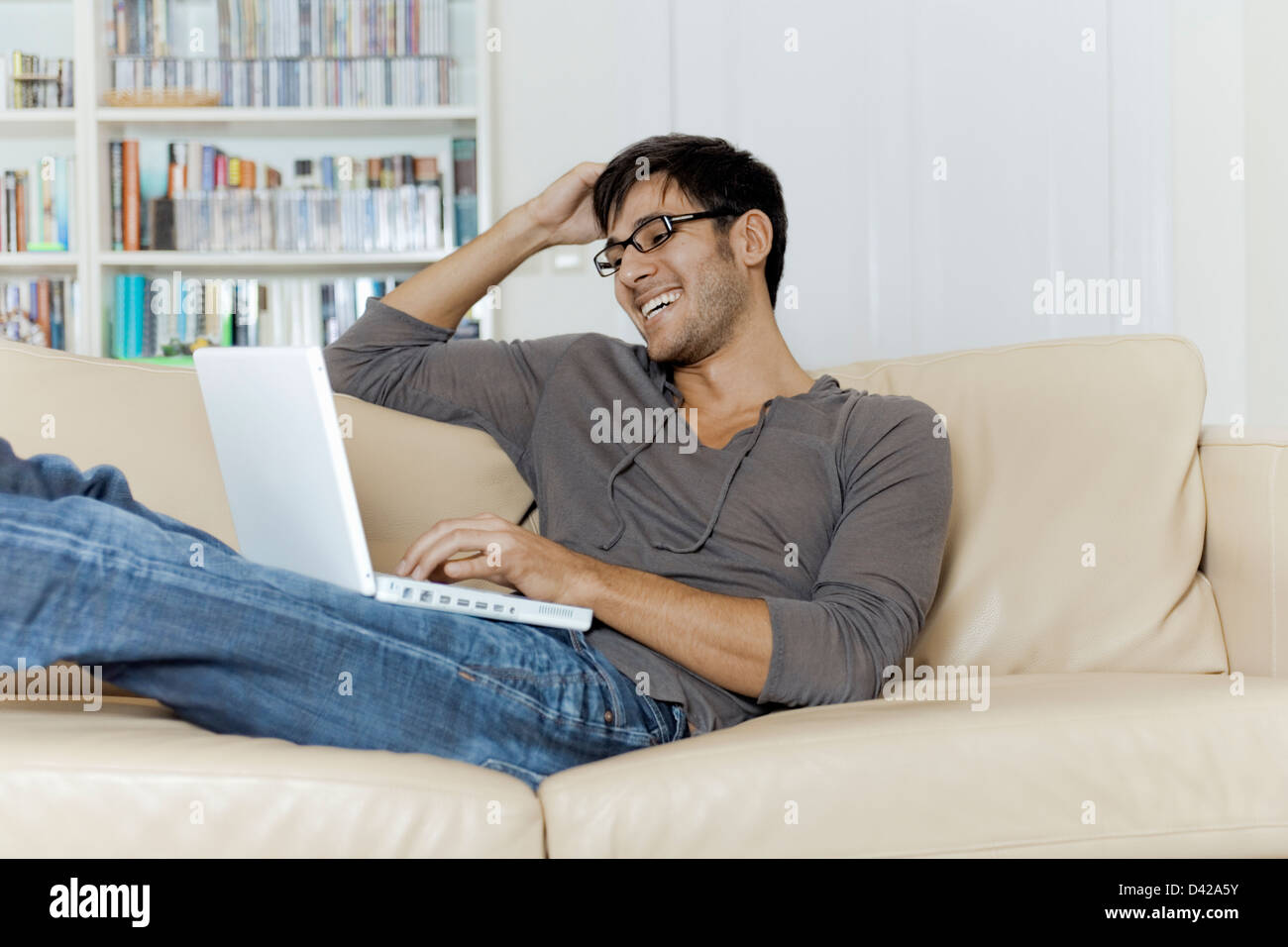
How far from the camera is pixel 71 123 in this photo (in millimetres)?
2941

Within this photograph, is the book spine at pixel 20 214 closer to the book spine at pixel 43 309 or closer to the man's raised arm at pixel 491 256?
the book spine at pixel 43 309

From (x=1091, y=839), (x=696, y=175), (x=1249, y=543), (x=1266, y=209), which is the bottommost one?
(x=1091, y=839)

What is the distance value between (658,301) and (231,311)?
178 cm

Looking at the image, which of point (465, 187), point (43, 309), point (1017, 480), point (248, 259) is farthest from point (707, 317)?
point (43, 309)

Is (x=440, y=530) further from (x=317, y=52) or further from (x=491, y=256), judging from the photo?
(x=317, y=52)

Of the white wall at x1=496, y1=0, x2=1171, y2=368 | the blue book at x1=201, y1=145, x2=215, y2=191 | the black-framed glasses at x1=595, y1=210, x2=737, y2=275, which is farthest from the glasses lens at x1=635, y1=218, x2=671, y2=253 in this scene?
the blue book at x1=201, y1=145, x2=215, y2=191

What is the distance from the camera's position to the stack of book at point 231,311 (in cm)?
295

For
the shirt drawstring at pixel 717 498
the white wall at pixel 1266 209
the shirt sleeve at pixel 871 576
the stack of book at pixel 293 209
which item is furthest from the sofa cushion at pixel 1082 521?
the stack of book at pixel 293 209

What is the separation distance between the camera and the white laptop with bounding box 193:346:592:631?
1.02m

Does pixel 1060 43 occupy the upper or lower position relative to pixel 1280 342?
upper

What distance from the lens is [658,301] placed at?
1628 millimetres
